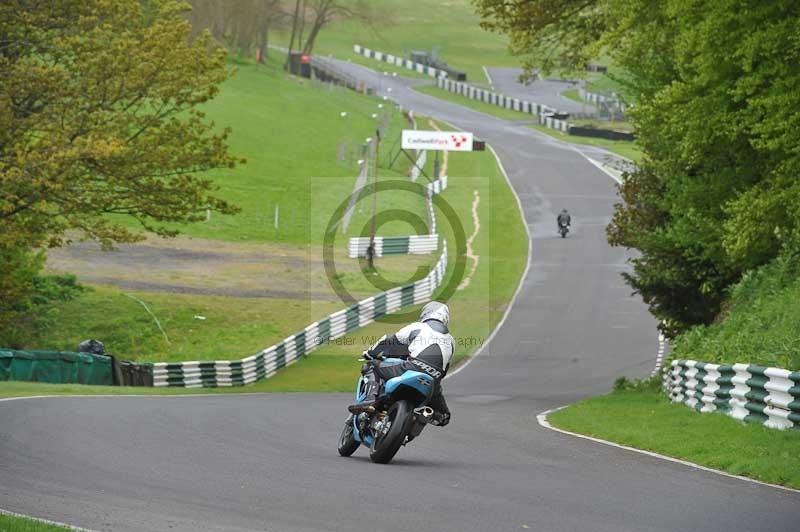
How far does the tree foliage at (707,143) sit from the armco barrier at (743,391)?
10.7ft

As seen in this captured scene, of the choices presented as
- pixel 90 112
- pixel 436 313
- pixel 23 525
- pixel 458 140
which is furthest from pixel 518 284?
pixel 23 525

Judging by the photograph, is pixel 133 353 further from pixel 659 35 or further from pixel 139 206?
pixel 659 35

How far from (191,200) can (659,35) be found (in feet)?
55.9

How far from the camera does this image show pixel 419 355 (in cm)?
1319

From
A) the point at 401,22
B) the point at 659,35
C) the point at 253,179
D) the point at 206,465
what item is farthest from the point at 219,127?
the point at 401,22

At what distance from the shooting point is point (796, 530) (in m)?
9.45

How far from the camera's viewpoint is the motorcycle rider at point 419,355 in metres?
13.2

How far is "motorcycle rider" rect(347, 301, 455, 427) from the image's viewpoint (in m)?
13.2

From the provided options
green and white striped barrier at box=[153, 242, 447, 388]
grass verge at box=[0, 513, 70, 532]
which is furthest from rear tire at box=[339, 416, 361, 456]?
green and white striped barrier at box=[153, 242, 447, 388]

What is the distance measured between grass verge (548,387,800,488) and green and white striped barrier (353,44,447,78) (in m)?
108

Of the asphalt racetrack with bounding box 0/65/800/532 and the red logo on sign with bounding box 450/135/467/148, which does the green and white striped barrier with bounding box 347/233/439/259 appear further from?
the asphalt racetrack with bounding box 0/65/800/532

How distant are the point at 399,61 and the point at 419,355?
126379 mm

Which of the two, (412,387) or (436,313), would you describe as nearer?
(412,387)
